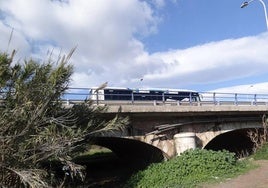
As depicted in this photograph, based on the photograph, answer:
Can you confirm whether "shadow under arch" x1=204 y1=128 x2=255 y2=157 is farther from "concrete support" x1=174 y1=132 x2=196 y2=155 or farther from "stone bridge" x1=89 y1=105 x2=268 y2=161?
"concrete support" x1=174 y1=132 x2=196 y2=155

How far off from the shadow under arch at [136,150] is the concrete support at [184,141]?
77cm

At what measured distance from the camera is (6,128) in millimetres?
9453

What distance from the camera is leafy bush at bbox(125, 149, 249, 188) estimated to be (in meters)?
13.3

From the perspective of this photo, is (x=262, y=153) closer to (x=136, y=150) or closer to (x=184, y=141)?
(x=184, y=141)

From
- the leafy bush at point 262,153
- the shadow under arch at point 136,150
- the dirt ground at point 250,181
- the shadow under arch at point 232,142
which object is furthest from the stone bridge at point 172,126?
the dirt ground at point 250,181

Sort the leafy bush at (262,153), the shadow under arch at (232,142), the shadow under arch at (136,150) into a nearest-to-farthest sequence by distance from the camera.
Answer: the leafy bush at (262,153) < the shadow under arch at (136,150) < the shadow under arch at (232,142)

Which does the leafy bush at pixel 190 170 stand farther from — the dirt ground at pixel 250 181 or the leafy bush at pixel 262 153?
the leafy bush at pixel 262 153

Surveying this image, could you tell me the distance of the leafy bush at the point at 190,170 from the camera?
43.5 feet

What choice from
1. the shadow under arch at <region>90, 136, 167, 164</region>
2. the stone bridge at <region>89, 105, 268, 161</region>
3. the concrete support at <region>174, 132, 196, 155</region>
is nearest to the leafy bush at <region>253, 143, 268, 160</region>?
the stone bridge at <region>89, 105, 268, 161</region>

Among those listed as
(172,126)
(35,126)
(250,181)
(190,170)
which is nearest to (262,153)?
(172,126)

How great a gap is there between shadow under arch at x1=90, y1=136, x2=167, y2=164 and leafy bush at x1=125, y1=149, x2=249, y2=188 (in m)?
3.22

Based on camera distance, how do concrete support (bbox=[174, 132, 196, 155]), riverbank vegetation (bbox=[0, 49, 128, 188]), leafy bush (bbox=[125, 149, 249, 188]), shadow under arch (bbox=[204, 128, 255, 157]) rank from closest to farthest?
riverbank vegetation (bbox=[0, 49, 128, 188]) → leafy bush (bbox=[125, 149, 249, 188]) → concrete support (bbox=[174, 132, 196, 155]) → shadow under arch (bbox=[204, 128, 255, 157])

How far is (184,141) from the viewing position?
18.0m

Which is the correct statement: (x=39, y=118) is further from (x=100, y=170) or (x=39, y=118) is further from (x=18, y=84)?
(x=100, y=170)
